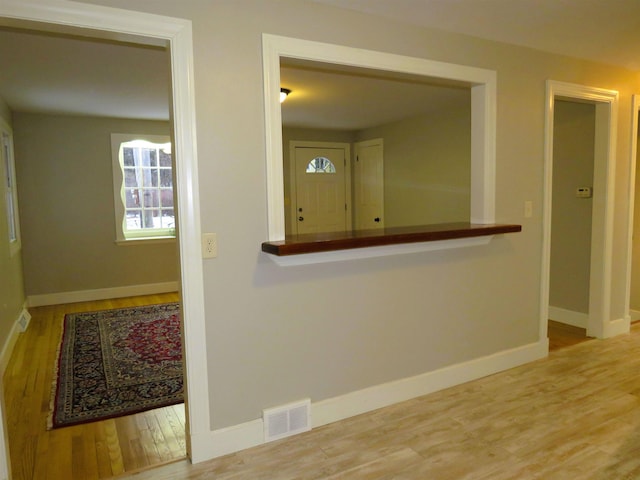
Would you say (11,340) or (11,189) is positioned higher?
(11,189)

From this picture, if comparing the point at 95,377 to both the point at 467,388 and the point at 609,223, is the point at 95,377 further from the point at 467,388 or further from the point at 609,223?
the point at 609,223

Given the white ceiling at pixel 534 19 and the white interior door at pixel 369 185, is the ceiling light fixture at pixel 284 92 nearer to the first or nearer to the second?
the white ceiling at pixel 534 19

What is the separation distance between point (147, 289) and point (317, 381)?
4.21 metres

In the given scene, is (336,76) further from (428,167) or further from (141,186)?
(141,186)

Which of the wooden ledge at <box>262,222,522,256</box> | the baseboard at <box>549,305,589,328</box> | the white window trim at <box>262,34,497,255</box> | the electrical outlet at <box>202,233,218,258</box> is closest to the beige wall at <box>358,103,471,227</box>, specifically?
the baseboard at <box>549,305,589,328</box>

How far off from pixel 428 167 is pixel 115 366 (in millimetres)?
4115

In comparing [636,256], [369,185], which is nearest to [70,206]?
[369,185]

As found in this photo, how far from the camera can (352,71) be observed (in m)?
2.59

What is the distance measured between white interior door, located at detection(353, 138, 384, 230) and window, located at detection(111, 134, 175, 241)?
9.20 feet

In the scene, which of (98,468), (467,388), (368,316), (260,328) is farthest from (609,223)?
(98,468)

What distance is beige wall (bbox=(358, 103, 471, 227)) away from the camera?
517 cm

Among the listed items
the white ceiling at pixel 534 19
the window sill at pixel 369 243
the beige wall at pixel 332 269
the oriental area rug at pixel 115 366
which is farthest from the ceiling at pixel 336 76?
→ the oriental area rug at pixel 115 366

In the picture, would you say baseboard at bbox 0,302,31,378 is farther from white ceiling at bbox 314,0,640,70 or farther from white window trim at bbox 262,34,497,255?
white ceiling at bbox 314,0,640,70

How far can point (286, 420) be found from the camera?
7.93 ft
